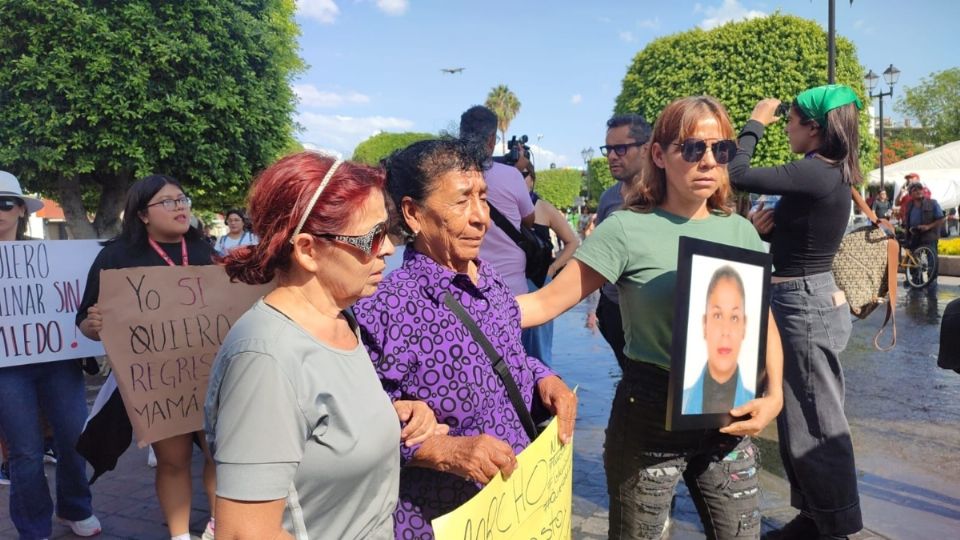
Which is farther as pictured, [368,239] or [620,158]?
[620,158]

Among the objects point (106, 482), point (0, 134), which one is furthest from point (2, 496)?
point (0, 134)

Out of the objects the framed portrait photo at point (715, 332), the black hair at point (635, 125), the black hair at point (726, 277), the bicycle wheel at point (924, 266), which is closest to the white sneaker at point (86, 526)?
the framed portrait photo at point (715, 332)

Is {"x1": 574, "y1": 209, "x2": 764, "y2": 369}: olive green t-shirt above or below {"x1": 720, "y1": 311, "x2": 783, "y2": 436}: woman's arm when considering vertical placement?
above

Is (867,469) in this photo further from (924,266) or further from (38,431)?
(924,266)

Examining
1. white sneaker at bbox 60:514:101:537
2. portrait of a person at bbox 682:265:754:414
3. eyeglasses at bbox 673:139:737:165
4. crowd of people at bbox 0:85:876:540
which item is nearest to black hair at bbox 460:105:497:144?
crowd of people at bbox 0:85:876:540

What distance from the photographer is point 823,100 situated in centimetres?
296

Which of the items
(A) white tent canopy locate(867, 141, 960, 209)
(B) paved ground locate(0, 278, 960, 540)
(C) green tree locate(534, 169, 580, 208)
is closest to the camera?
(B) paved ground locate(0, 278, 960, 540)

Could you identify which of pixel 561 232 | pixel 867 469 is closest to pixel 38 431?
pixel 561 232

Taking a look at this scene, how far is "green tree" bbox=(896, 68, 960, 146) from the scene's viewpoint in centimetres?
4894

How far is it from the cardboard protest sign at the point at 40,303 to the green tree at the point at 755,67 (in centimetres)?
2422

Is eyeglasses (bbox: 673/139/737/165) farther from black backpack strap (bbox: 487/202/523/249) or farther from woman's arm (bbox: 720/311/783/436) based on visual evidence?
black backpack strap (bbox: 487/202/523/249)

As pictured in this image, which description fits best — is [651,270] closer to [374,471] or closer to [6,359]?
[374,471]

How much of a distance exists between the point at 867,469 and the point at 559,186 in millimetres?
66912

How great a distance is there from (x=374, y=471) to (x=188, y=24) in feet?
52.2
